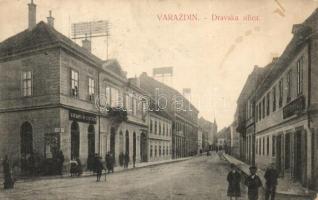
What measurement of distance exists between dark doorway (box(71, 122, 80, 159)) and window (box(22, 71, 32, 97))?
7.66 ft

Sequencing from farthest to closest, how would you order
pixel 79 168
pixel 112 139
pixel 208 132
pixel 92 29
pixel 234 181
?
pixel 208 132 → pixel 112 139 → pixel 79 168 → pixel 92 29 → pixel 234 181

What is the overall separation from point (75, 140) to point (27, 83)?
3.17 meters

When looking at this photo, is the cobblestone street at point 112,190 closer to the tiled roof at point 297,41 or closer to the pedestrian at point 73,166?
the pedestrian at point 73,166

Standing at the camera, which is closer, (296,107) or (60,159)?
(296,107)

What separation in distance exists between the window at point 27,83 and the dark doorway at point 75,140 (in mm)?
2336

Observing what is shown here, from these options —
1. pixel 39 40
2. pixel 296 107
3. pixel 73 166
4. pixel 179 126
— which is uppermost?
pixel 39 40

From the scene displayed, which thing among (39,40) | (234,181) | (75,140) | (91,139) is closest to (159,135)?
(91,139)

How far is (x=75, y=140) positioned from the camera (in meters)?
16.9

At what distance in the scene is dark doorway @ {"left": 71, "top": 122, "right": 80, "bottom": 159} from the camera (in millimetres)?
16828

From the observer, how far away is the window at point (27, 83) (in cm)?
1658

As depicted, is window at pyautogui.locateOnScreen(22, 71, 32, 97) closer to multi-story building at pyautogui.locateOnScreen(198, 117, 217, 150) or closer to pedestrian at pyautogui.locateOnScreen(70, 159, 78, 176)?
pedestrian at pyautogui.locateOnScreen(70, 159, 78, 176)

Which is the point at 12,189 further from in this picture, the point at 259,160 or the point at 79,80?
the point at 259,160

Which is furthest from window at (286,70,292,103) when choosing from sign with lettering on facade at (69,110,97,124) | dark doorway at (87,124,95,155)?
dark doorway at (87,124,95,155)

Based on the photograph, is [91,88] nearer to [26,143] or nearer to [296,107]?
[26,143]
